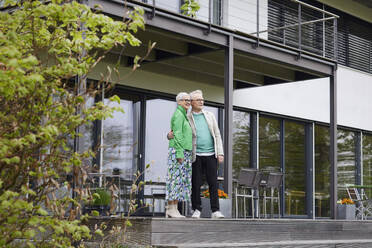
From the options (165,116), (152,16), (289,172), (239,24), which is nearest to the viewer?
(152,16)

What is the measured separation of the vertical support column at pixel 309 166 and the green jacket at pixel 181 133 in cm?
725

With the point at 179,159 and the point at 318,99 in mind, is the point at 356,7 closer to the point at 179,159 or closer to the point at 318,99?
the point at 318,99

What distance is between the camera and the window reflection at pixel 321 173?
46.3 ft

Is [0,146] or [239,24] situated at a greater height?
[239,24]

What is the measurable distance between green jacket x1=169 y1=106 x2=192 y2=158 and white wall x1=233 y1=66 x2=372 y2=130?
5.16 meters

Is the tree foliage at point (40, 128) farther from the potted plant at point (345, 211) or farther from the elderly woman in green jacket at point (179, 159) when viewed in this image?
the potted plant at point (345, 211)

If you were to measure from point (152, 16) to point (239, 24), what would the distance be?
455 cm

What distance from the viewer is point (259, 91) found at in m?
12.8

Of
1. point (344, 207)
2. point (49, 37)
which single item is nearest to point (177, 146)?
point (49, 37)

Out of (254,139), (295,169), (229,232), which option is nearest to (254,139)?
(254,139)

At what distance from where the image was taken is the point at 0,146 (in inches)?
122

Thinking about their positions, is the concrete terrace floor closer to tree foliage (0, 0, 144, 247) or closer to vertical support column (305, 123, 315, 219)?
tree foliage (0, 0, 144, 247)

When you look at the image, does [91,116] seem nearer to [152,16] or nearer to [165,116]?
[152,16]

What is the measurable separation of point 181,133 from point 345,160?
892cm
